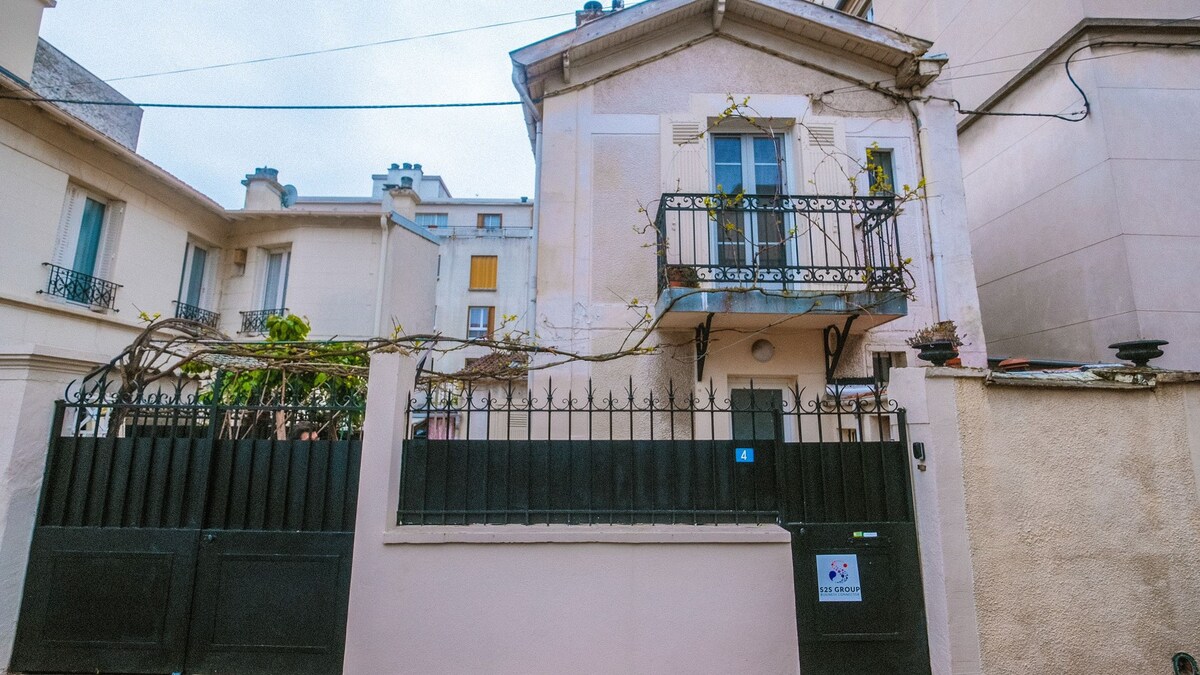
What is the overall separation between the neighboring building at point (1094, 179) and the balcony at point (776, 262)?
113 inches

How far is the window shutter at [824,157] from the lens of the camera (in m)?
6.91

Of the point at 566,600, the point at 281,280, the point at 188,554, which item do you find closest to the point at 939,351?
the point at 566,600

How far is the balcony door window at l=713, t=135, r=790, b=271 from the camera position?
20.9 ft

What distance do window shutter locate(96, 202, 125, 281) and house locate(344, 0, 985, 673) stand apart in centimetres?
944

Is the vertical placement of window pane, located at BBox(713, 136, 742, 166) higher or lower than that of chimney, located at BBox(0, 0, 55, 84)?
lower

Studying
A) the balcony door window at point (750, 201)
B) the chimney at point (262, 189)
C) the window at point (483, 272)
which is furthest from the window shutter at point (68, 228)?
the window at point (483, 272)

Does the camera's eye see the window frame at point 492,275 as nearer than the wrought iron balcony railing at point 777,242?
No

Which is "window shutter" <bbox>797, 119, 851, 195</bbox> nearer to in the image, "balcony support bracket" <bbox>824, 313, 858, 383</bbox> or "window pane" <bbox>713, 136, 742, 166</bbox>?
"window pane" <bbox>713, 136, 742, 166</bbox>

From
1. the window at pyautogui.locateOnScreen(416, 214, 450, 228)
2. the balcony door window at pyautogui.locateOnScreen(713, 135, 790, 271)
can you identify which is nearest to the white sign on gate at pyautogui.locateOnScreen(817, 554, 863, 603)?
Answer: the balcony door window at pyautogui.locateOnScreen(713, 135, 790, 271)

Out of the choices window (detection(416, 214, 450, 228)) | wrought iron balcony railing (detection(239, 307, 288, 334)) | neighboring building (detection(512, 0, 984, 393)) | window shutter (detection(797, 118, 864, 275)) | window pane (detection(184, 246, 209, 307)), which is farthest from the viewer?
window (detection(416, 214, 450, 228))

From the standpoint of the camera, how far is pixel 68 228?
418 inches

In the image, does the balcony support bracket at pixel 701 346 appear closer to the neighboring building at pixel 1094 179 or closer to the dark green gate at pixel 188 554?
the dark green gate at pixel 188 554

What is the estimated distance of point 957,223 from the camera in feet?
22.8

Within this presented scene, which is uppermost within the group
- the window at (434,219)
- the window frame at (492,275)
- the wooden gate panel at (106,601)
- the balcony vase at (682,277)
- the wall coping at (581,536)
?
the window at (434,219)
